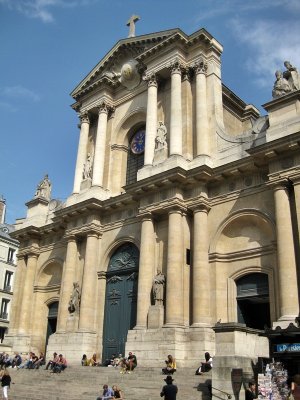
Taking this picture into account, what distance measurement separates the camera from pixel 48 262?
30234 mm

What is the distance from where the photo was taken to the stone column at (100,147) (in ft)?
91.9

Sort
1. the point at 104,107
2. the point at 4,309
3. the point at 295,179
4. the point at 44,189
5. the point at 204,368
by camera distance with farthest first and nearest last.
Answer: the point at 4,309, the point at 44,189, the point at 104,107, the point at 295,179, the point at 204,368

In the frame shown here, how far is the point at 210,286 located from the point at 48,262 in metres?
13.1

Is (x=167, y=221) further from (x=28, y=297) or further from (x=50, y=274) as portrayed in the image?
(x=28, y=297)

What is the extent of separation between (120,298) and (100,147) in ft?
30.6

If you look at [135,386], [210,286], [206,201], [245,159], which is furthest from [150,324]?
[245,159]

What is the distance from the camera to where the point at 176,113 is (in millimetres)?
24391

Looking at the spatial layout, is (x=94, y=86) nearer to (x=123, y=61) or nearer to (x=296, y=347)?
(x=123, y=61)

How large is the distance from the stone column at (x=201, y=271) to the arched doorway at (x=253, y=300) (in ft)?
4.62

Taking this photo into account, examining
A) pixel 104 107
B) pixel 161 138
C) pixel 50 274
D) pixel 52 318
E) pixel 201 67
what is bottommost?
pixel 52 318

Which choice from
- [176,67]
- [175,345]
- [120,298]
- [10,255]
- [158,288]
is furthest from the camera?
[10,255]

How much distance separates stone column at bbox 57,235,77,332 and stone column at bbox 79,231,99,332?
3.82 ft

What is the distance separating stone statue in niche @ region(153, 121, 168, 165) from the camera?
948 inches

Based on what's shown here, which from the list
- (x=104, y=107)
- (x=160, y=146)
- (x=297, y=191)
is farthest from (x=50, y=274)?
(x=297, y=191)
